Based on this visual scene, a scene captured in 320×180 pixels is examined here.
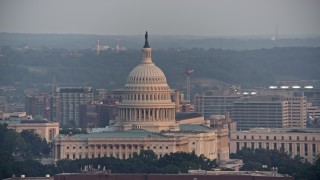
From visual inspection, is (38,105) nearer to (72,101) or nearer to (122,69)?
(72,101)

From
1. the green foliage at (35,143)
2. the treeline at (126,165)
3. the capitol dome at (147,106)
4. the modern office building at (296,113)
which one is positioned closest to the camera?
the treeline at (126,165)

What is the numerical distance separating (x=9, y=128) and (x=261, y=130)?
12.9 m

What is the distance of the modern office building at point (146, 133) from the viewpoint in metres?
109

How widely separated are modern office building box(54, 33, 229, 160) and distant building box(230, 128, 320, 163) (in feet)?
5.37

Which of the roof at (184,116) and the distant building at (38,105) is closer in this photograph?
the roof at (184,116)

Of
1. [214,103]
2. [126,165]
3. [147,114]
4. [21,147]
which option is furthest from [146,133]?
[214,103]

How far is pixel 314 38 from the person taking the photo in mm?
195500

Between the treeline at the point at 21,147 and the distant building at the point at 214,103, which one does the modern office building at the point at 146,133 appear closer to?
the treeline at the point at 21,147

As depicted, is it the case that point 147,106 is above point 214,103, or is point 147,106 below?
below

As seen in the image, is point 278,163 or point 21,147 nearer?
point 278,163

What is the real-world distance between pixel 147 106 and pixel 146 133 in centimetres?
484

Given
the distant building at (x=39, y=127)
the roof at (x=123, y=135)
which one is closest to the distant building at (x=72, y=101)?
the distant building at (x=39, y=127)

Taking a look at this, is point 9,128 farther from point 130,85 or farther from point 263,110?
point 263,110

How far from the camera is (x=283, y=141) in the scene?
12044 cm
